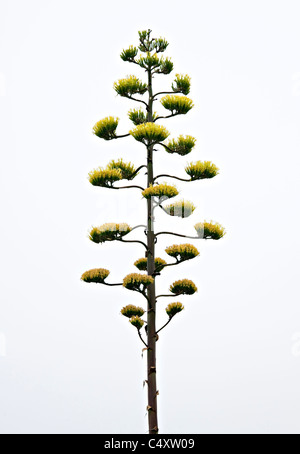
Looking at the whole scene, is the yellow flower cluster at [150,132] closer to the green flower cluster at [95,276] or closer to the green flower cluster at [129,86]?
the green flower cluster at [129,86]

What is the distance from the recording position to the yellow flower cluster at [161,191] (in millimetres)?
4957

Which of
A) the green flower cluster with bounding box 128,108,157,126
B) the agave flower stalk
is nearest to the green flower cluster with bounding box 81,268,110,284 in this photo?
the agave flower stalk

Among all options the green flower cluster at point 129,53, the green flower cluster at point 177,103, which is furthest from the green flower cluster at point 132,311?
the green flower cluster at point 129,53

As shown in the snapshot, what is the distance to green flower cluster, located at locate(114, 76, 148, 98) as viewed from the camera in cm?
540

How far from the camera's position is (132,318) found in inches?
206

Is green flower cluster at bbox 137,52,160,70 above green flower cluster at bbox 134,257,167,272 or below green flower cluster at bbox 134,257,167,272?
above

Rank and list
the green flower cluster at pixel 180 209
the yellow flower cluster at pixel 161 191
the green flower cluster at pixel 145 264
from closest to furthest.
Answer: the yellow flower cluster at pixel 161 191, the green flower cluster at pixel 180 209, the green flower cluster at pixel 145 264

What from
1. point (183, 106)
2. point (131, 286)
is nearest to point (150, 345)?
point (131, 286)

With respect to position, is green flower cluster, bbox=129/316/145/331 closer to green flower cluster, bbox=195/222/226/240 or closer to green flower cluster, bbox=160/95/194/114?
green flower cluster, bbox=195/222/226/240

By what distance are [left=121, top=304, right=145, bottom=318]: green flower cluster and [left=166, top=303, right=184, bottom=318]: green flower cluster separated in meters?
0.29

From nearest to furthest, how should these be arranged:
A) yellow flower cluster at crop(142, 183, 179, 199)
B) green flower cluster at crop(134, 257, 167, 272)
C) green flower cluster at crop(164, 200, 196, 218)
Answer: yellow flower cluster at crop(142, 183, 179, 199) → green flower cluster at crop(164, 200, 196, 218) → green flower cluster at crop(134, 257, 167, 272)

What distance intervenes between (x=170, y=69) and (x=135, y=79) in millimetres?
410

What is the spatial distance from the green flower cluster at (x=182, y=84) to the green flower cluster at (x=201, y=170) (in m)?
0.83

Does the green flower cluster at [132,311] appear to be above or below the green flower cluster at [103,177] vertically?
below
